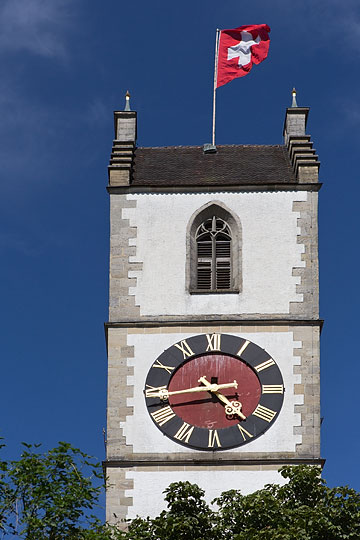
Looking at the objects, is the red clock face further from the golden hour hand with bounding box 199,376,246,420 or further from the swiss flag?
the swiss flag

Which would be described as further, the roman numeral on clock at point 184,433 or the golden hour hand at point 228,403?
the golden hour hand at point 228,403

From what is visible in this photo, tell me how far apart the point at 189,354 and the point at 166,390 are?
801 millimetres

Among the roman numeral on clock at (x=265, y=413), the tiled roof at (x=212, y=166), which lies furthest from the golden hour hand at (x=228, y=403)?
the tiled roof at (x=212, y=166)

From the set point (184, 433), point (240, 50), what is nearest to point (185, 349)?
point (184, 433)

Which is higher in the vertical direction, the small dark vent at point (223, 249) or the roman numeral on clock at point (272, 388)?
the small dark vent at point (223, 249)

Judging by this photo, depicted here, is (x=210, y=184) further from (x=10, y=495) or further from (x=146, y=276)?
(x=10, y=495)

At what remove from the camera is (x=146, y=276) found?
3831cm

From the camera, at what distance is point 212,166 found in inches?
1596

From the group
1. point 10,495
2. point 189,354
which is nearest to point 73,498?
point 10,495

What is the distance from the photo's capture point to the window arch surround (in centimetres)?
3831

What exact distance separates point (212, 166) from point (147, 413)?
19.2 ft

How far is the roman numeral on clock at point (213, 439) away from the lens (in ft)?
119

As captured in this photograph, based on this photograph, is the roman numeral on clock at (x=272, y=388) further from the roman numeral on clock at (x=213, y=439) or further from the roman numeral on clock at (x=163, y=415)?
the roman numeral on clock at (x=163, y=415)

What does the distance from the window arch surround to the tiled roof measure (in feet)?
1.74
